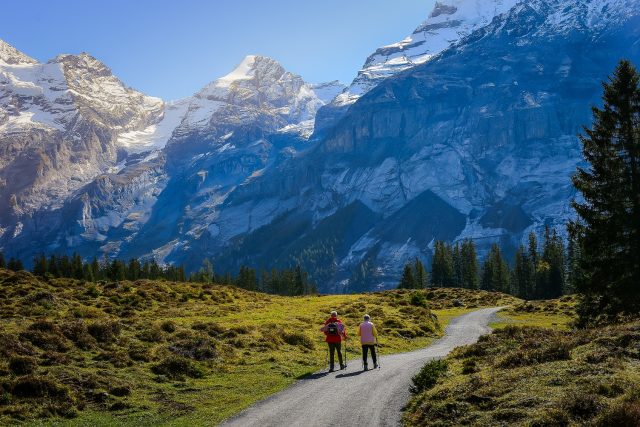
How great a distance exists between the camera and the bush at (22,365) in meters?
23.9

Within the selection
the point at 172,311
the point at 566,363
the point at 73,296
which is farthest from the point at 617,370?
the point at 73,296

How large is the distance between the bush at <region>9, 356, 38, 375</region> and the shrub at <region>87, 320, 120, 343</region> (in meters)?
6.91

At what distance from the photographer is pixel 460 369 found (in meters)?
25.6

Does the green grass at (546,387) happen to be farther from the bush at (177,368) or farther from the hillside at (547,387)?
the bush at (177,368)

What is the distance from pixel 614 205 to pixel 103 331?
34.2 metres

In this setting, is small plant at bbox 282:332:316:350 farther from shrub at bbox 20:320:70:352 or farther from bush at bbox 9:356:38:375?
bush at bbox 9:356:38:375

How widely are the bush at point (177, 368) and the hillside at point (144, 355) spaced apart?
0.05 m

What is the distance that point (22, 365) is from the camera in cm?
2416

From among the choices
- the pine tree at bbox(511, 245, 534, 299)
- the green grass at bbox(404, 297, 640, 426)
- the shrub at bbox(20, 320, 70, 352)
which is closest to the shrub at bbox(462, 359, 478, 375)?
the green grass at bbox(404, 297, 640, 426)

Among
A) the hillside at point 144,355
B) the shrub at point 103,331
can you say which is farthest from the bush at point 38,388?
the shrub at point 103,331

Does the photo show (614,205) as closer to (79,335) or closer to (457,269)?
(79,335)

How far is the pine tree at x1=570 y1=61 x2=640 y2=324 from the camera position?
3731cm

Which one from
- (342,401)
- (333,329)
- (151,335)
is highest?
(151,335)

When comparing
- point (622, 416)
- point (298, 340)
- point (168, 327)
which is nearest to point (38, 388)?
point (168, 327)
